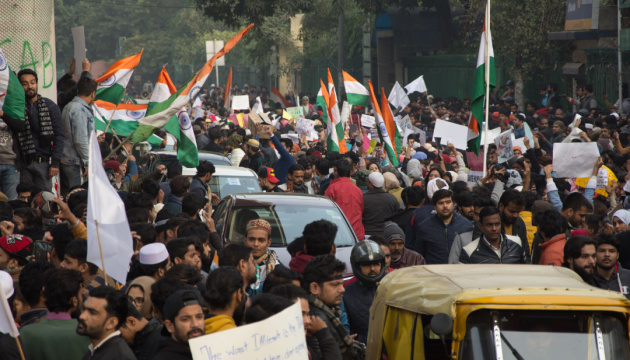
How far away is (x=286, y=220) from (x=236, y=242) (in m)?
0.68

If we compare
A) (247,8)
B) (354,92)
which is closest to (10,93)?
(354,92)

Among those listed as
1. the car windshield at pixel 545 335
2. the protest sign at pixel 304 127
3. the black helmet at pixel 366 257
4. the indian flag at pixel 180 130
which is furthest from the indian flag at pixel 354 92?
the car windshield at pixel 545 335

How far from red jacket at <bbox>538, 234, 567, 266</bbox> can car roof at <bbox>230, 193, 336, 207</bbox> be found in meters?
2.73

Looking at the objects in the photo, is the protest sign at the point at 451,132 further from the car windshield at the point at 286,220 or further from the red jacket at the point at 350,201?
the car windshield at the point at 286,220

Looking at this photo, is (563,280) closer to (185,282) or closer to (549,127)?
(185,282)

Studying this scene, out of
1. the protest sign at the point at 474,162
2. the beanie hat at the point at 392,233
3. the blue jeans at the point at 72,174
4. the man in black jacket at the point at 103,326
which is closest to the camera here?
the man in black jacket at the point at 103,326

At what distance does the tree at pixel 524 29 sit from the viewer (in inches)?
1024

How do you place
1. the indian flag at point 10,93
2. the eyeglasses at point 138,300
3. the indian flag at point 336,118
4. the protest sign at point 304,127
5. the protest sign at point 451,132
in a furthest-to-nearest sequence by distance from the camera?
the protest sign at point 304,127 < the indian flag at point 336,118 < the protest sign at point 451,132 < the indian flag at point 10,93 < the eyeglasses at point 138,300

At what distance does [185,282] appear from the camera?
5.66 meters

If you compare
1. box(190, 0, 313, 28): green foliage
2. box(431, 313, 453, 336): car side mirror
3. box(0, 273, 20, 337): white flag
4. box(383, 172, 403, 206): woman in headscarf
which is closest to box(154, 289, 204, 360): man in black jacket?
box(0, 273, 20, 337): white flag

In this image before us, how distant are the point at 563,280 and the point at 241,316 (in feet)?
6.08

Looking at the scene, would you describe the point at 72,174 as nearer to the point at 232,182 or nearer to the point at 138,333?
the point at 232,182

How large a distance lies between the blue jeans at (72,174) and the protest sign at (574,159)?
19.5ft

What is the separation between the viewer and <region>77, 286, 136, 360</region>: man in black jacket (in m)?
4.63
